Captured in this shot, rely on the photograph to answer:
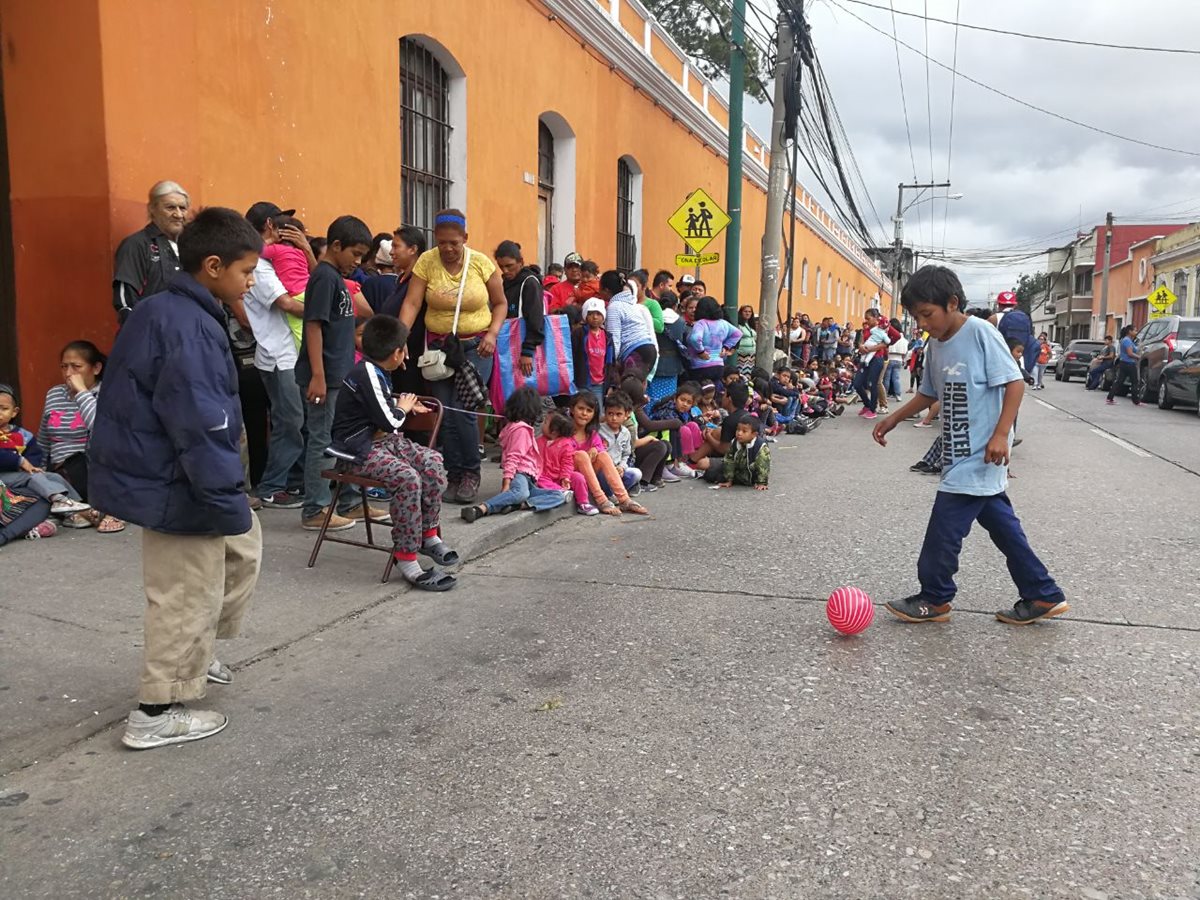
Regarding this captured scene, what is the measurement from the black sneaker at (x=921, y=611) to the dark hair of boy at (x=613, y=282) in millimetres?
4982

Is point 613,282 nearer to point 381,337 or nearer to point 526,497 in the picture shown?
point 526,497

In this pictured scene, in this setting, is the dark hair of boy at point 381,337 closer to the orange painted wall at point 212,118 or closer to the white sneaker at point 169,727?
the orange painted wall at point 212,118

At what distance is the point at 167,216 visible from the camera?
19.1 feet

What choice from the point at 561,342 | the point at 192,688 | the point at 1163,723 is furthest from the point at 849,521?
the point at 192,688

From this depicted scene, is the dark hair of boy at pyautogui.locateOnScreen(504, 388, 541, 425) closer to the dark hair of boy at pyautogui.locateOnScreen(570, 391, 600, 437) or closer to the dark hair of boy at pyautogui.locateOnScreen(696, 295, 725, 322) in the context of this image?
the dark hair of boy at pyautogui.locateOnScreen(570, 391, 600, 437)

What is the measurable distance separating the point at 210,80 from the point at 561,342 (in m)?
3.19

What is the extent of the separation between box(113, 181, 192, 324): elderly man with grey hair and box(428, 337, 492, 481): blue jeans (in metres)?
1.86

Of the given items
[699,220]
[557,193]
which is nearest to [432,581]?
[699,220]

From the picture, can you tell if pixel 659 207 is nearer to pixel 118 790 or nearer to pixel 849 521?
pixel 849 521

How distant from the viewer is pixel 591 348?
842cm

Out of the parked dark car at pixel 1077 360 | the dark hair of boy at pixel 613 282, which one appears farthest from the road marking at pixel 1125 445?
the parked dark car at pixel 1077 360

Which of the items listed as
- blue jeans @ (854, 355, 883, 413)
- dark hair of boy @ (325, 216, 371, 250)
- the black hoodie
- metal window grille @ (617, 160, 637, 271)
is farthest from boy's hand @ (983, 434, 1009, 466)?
blue jeans @ (854, 355, 883, 413)

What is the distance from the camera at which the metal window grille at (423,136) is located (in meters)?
9.55

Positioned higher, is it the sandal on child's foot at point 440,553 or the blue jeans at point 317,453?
the blue jeans at point 317,453
